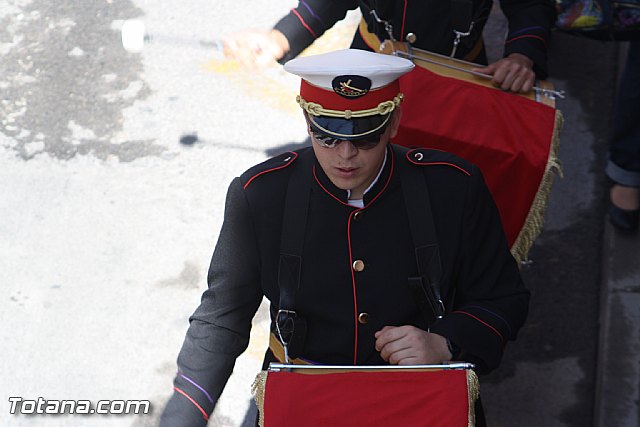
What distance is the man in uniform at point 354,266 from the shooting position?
272cm

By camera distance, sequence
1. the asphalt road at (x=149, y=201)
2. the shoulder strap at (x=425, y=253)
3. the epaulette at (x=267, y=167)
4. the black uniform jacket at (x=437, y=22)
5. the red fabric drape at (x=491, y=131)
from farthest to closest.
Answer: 1. the asphalt road at (x=149, y=201)
2. the black uniform jacket at (x=437, y=22)
3. the red fabric drape at (x=491, y=131)
4. the epaulette at (x=267, y=167)
5. the shoulder strap at (x=425, y=253)

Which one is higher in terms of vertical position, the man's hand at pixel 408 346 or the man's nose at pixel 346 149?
the man's nose at pixel 346 149

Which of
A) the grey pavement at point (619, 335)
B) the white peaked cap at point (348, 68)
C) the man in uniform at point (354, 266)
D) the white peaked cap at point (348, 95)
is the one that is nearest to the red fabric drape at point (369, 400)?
the man in uniform at point (354, 266)

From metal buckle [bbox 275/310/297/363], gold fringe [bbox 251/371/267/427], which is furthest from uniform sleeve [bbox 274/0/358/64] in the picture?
gold fringe [bbox 251/371/267/427]

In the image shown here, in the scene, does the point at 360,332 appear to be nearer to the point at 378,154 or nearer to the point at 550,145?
the point at 378,154

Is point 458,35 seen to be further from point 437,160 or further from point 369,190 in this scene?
point 369,190

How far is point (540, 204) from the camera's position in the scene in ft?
10.8

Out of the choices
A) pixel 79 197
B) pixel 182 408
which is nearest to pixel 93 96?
pixel 79 197

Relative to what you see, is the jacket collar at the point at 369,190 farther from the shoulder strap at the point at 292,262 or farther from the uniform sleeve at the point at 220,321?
the uniform sleeve at the point at 220,321

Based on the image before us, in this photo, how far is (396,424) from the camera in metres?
2.36

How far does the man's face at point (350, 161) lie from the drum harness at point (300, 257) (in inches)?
5.9

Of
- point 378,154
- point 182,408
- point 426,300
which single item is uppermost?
point 378,154

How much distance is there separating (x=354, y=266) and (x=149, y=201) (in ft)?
8.80

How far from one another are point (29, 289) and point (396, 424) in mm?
2919
